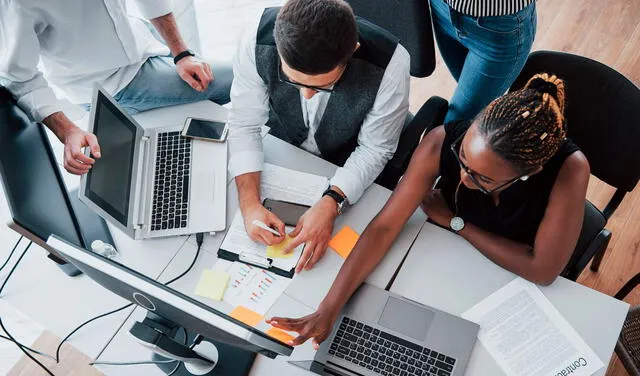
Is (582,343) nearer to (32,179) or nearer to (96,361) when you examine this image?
(96,361)

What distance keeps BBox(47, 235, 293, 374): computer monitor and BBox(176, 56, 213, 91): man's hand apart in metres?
1.01

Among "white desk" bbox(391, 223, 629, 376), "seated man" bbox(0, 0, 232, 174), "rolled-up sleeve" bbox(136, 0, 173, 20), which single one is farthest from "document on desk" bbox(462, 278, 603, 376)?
"rolled-up sleeve" bbox(136, 0, 173, 20)

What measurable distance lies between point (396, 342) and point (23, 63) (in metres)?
1.42

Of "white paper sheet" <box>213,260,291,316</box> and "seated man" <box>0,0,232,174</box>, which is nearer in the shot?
"white paper sheet" <box>213,260,291,316</box>

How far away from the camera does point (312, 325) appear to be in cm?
137

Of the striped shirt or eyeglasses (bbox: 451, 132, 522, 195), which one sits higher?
the striped shirt

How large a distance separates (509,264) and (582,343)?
0.85 feet

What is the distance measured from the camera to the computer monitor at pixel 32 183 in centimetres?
124

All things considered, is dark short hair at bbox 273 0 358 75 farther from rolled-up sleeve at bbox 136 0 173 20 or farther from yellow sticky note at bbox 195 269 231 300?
rolled-up sleeve at bbox 136 0 173 20

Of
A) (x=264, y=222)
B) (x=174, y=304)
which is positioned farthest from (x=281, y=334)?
(x=174, y=304)

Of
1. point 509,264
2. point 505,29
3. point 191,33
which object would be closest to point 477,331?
point 509,264

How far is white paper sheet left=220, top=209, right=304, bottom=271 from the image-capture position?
1.55m

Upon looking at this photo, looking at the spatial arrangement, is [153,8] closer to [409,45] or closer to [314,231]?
[409,45]

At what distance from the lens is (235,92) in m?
1.74
